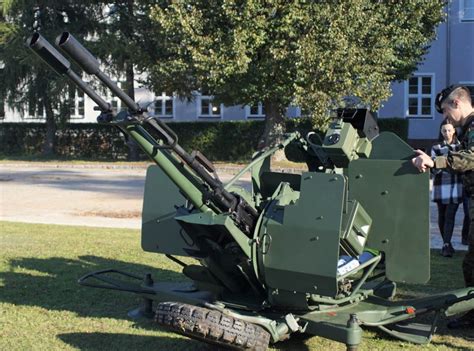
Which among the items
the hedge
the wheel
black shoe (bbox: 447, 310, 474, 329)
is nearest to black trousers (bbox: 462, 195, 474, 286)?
black shoe (bbox: 447, 310, 474, 329)

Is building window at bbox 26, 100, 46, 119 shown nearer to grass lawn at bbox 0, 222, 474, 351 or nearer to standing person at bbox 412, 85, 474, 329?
grass lawn at bbox 0, 222, 474, 351

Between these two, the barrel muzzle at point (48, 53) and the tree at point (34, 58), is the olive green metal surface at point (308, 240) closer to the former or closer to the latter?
the barrel muzzle at point (48, 53)

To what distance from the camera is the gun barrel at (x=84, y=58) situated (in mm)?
3844

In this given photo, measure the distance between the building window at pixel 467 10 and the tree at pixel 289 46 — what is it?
802cm

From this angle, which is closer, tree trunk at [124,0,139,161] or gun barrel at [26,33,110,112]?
gun barrel at [26,33,110,112]

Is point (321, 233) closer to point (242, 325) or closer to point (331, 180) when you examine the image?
point (331, 180)

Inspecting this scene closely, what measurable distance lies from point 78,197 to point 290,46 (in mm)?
9293

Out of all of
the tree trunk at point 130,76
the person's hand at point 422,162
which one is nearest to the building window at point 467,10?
the tree trunk at point 130,76

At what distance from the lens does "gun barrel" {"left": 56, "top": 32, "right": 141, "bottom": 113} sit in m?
3.84

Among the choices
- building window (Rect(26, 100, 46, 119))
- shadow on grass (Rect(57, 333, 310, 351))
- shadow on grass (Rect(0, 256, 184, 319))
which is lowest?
shadow on grass (Rect(57, 333, 310, 351))

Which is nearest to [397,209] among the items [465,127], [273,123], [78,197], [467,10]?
[465,127]

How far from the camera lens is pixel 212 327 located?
12.9 feet

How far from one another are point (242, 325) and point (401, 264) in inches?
49.7

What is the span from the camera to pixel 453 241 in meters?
9.11
